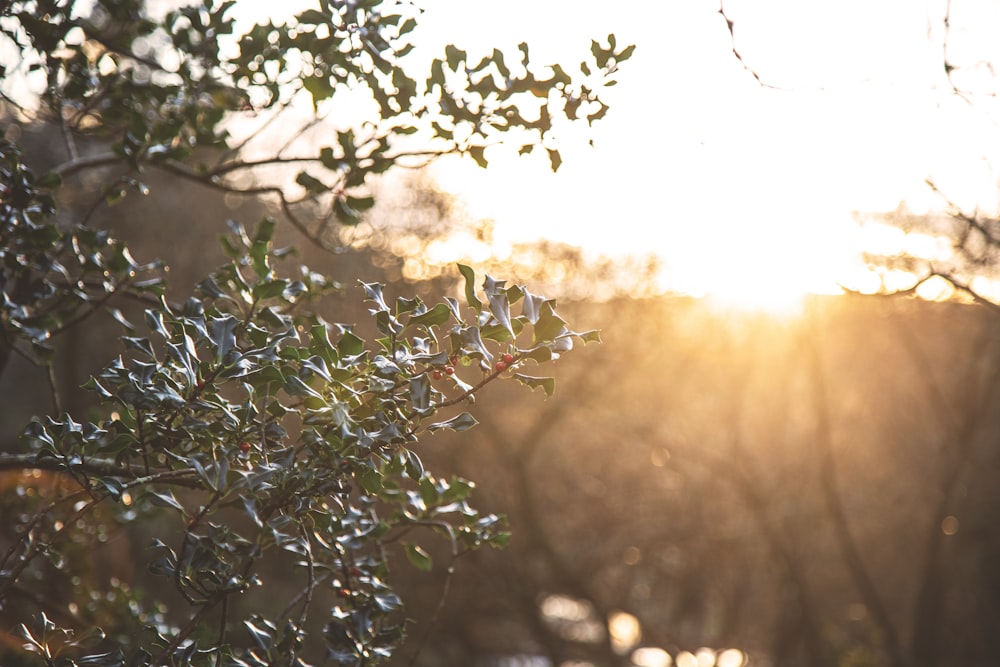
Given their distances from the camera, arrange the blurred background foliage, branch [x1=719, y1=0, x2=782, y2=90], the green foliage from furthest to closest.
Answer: the blurred background foliage < branch [x1=719, y1=0, x2=782, y2=90] < the green foliage

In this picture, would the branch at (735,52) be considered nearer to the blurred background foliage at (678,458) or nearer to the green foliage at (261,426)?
the green foliage at (261,426)

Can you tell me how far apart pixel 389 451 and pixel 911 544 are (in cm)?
705

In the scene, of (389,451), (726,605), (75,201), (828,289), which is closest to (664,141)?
(828,289)

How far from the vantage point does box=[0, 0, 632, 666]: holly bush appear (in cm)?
115

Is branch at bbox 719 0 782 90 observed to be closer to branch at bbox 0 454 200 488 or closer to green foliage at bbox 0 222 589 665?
green foliage at bbox 0 222 589 665

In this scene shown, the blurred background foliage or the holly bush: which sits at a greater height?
the blurred background foliage

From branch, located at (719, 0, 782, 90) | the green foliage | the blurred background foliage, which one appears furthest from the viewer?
the blurred background foliage

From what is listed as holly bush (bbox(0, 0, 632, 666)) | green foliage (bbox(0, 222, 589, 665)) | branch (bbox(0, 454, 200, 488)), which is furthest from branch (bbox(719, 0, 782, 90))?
branch (bbox(0, 454, 200, 488))

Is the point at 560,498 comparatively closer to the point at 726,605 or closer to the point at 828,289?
the point at 726,605

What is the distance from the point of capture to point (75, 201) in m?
5.11

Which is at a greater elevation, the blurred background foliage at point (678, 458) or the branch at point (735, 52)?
the blurred background foliage at point (678, 458)

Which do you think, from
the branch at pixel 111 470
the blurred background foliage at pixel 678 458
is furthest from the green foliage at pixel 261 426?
the blurred background foliage at pixel 678 458

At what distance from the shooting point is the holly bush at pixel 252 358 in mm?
1146

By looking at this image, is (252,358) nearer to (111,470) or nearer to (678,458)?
(111,470)
